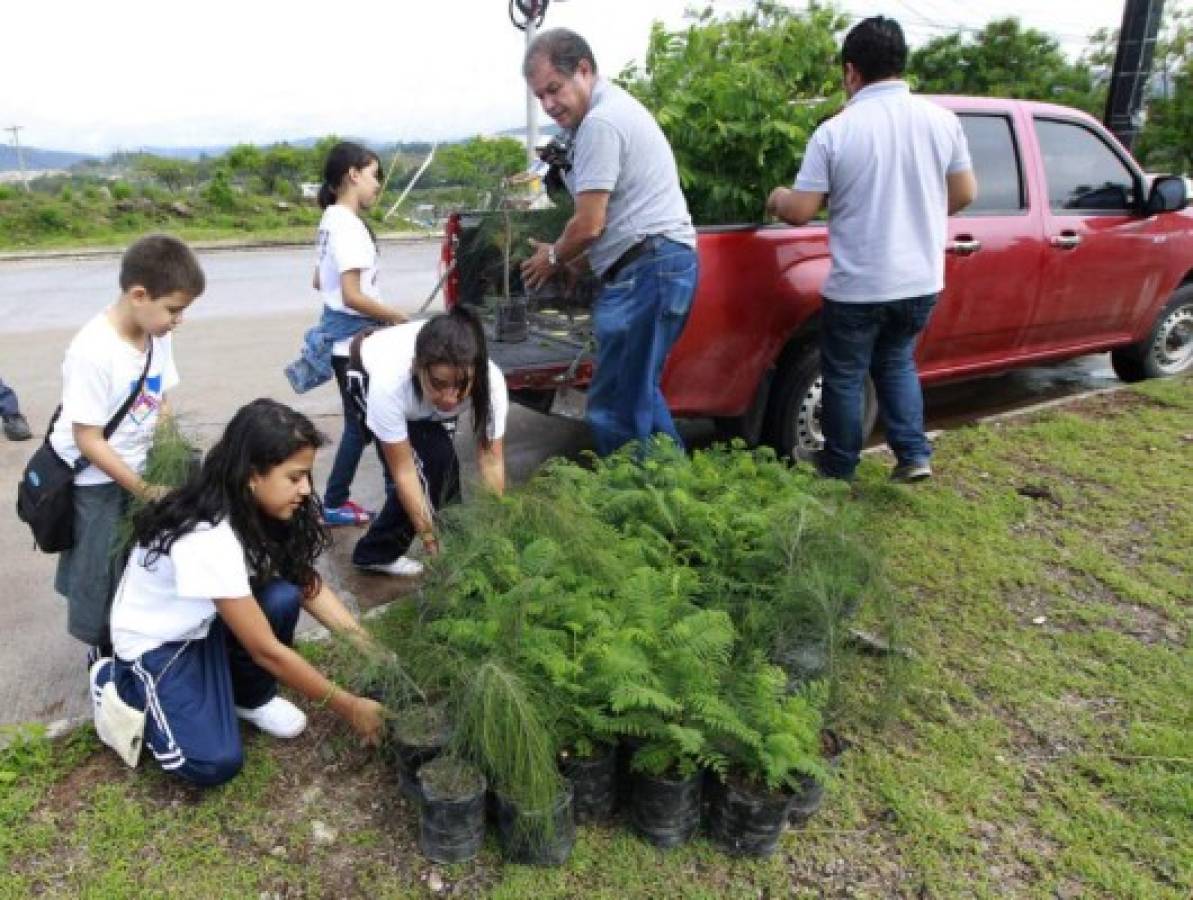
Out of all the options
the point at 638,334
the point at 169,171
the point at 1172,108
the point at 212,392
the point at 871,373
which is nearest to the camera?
the point at 638,334

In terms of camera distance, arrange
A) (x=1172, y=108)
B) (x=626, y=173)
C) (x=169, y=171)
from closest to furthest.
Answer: (x=626, y=173), (x=1172, y=108), (x=169, y=171)

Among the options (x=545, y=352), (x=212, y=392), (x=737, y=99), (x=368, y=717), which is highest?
(x=737, y=99)

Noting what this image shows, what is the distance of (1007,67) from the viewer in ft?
69.4

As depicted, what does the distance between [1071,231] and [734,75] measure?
208cm

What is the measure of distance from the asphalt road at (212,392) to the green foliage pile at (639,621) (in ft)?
3.43

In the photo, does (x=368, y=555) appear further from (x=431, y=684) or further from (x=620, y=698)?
(x=620, y=698)

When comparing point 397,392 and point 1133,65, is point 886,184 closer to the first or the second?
point 397,392

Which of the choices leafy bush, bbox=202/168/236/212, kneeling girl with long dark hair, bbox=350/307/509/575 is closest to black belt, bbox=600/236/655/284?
kneeling girl with long dark hair, bbox=350/307/509/575

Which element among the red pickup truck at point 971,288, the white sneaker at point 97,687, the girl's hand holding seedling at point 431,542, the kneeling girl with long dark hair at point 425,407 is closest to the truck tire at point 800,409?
the red pickup truck at point 971,288

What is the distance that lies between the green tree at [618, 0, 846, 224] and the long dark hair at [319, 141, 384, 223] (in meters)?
1.48

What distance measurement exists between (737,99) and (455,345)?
2.44m

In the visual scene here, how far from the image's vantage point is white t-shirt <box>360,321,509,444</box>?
3137mm

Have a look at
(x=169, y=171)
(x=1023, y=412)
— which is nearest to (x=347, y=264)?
(x=1023, y=412)

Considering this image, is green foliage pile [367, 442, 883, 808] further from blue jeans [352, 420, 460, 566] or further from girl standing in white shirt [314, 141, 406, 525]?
girl standing in white shirt [314, 141, 406, 525]
